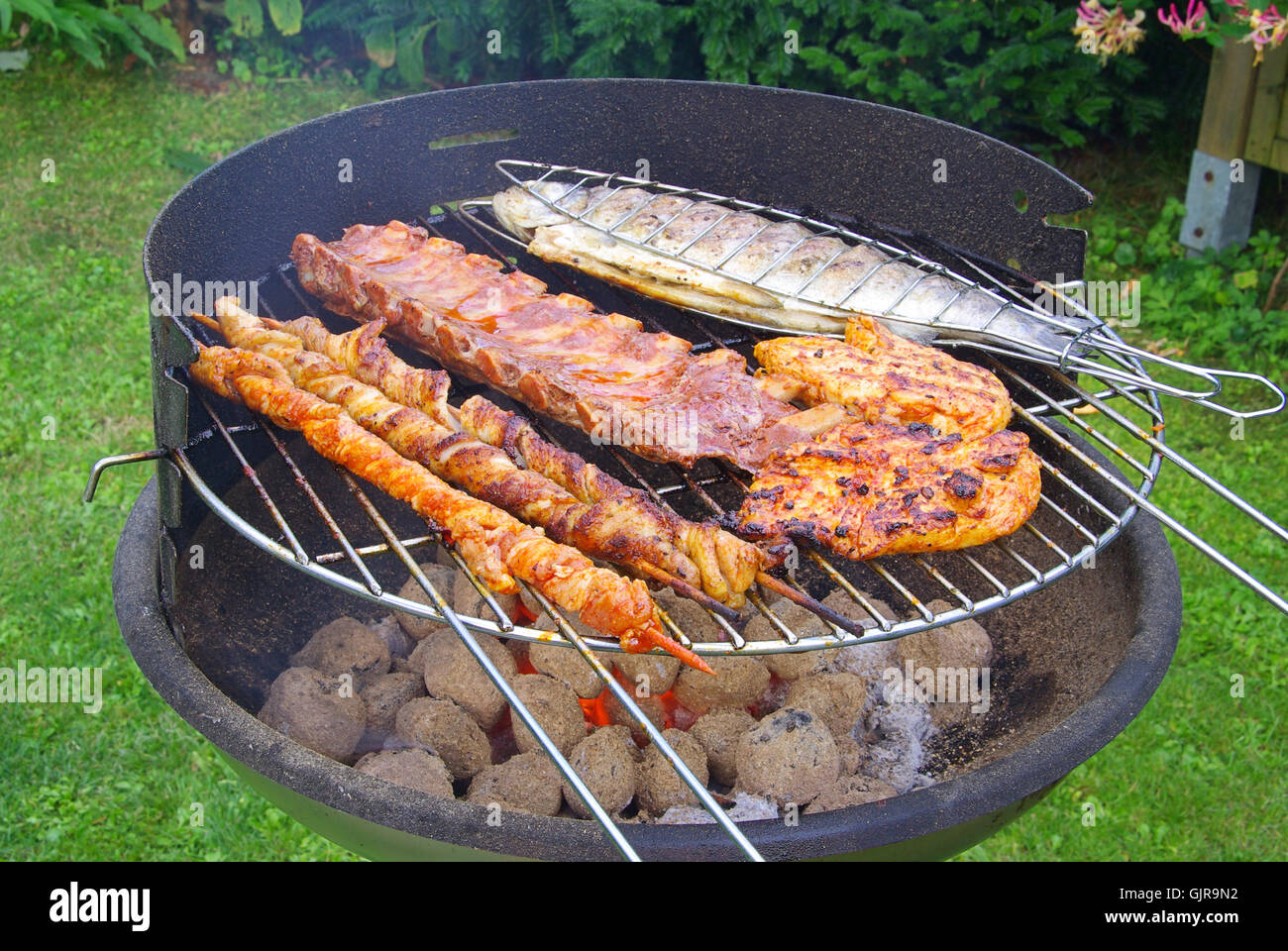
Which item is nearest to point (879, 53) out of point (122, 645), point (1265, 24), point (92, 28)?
point (1265, 24)

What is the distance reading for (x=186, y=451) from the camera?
2.91 metres

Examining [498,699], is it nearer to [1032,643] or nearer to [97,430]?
[1032,643]

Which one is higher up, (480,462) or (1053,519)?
(480,462)

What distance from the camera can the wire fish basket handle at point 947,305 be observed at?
290cm

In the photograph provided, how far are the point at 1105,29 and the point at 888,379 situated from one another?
404 cm

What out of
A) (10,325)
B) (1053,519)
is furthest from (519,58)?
(1053,519)

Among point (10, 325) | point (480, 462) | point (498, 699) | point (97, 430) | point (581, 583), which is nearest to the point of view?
point (581, 583)

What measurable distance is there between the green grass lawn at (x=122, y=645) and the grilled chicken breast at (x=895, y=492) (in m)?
1.95

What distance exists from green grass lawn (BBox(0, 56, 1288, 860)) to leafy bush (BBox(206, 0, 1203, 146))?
800 mm

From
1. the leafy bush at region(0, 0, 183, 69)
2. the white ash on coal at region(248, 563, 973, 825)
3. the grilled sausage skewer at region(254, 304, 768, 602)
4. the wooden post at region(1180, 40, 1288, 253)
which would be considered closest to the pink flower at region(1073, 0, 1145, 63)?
the wooden post at region(1180, 40, 1288, 253)

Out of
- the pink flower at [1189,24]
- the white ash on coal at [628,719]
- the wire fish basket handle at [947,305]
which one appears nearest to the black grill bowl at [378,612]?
the wire fish basket handle at [947,305]

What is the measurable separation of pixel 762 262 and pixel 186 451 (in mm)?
1867

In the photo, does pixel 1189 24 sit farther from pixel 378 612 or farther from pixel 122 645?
pixel 122 645

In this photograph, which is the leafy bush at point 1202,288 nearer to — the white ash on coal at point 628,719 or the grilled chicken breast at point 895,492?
the white ash on coal at point 628,719
